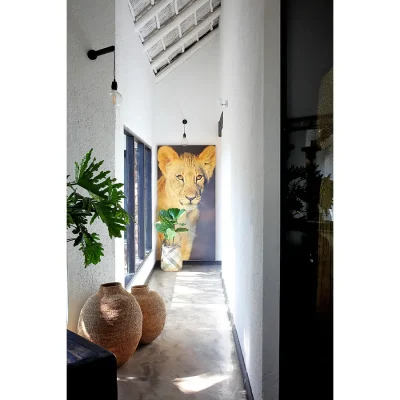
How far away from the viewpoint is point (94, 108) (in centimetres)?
303

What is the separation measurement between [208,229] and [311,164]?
5340 millimetres

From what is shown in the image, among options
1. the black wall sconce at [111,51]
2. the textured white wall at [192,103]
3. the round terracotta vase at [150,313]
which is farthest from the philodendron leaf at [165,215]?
the black wall sconce at [111,51]

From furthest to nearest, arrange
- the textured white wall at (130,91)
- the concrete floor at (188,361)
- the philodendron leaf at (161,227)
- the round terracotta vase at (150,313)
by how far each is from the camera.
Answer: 1. the philodendron leaf at (161,227)
2. the textured white wall at (130,91)
3. the round terracotta vase at (150,313)
4. the concrete floor at (188,361)

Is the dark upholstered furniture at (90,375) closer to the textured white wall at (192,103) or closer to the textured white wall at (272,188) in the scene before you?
the textured white wall at (272,188)

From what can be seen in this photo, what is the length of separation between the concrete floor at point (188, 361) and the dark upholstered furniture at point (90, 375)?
2.93 ft

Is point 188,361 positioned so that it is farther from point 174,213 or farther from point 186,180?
point 186,180

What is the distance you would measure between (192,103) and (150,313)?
4318mm

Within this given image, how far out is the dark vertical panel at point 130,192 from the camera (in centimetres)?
455

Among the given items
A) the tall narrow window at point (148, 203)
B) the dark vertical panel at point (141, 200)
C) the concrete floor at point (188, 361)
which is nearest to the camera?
the concrete floor at point (188, 361)

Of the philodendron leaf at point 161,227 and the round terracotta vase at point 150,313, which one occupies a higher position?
the philodendron leaf at point 161,227

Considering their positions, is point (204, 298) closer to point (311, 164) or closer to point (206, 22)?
point (311, 164)

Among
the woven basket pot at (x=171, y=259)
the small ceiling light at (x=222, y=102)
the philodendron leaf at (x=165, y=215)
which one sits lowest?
the woven basket pot at (x=171, y=259)

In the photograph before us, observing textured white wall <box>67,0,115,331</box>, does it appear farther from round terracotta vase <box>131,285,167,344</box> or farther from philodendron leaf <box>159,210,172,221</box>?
philodendron leaf <box>159,210,172,221</box>

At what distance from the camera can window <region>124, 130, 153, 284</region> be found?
14.9 feet
